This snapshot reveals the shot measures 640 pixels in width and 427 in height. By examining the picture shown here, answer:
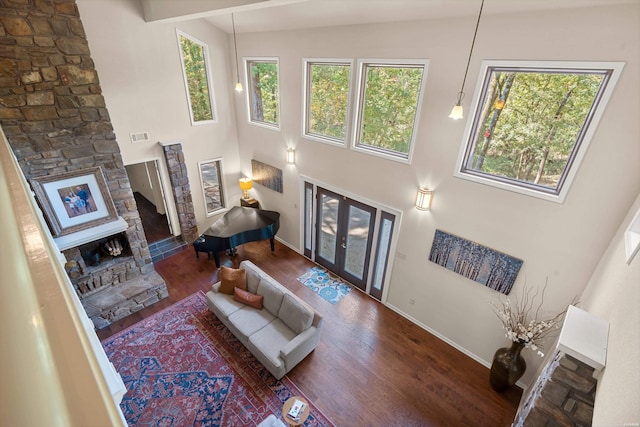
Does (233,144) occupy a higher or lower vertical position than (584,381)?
higher

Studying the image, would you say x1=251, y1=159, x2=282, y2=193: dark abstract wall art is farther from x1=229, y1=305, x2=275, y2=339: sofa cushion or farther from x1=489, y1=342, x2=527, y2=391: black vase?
x1=489, y1=342, x2=527, y2=391: black vase

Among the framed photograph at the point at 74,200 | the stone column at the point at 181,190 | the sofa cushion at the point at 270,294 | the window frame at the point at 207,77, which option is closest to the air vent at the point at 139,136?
the stone column at the point at 181,190

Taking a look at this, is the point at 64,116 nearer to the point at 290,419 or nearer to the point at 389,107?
the point at 389,107

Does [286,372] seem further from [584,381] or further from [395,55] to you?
[395,55]

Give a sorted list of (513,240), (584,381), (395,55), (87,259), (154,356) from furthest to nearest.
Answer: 1. (87,259)
2. (154,356)
3. (395,55)
4. (513,240)
5. (584,381)

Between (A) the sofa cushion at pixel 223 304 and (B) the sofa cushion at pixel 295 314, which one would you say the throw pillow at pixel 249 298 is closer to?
(A) the sofa cushion at pixel 223 304

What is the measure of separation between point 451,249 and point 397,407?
92.6 inches

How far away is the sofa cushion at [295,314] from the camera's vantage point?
457cm

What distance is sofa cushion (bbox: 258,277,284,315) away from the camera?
4941 mm

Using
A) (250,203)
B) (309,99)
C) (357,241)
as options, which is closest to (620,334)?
(357,241)

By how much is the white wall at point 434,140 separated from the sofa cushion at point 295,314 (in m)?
1.85

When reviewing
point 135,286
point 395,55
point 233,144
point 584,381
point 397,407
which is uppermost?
point 395,55

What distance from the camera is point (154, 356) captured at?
4.73 metres

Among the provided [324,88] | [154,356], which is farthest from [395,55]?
[154,356]
